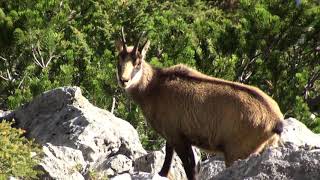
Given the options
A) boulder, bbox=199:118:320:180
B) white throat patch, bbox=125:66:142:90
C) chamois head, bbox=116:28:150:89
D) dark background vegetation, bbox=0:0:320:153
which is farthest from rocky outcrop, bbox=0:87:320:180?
dark background vegetation, bbox=0:0:320:153

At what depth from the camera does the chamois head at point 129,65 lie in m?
10.2

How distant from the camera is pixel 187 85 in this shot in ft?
33.3

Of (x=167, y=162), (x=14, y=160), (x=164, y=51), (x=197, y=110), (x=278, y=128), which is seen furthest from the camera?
(x=164, y=51)

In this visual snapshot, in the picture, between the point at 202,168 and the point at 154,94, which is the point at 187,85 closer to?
the point at 154,94

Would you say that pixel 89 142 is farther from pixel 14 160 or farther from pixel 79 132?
pixel 14 160

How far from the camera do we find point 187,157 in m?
9.95

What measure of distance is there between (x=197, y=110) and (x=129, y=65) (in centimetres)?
130

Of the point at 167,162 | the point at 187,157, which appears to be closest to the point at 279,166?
the point at 187,157

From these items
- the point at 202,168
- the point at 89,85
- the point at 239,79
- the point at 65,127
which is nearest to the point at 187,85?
the point at 202,168

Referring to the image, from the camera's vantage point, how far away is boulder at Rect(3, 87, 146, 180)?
10.0 meters

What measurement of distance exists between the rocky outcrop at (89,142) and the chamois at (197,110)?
356 mm

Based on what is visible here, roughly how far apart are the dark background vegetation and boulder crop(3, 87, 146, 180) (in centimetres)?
322

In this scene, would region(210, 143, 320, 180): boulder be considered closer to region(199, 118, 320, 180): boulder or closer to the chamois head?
region(199, 118, 320, 180): boulder

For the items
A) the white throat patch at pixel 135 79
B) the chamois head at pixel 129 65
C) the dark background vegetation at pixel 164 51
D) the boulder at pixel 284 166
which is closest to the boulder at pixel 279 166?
the boulder at pixel 284 166
